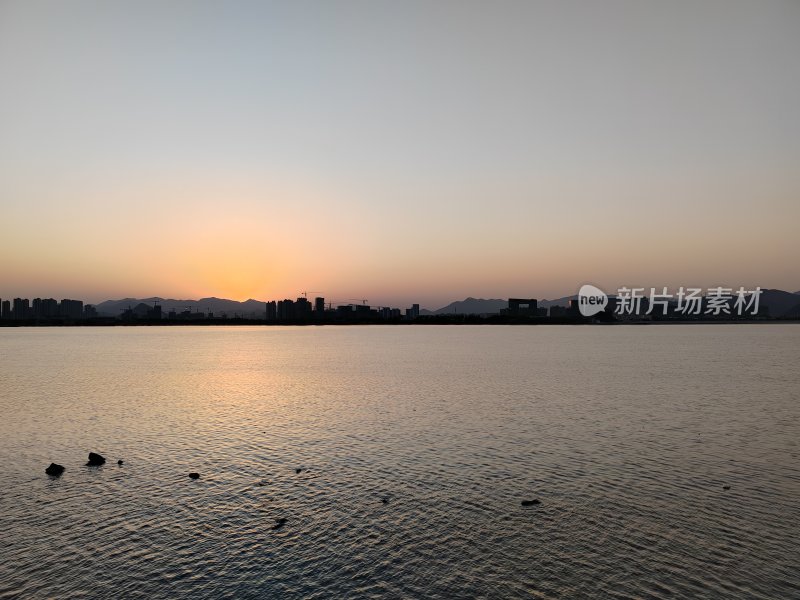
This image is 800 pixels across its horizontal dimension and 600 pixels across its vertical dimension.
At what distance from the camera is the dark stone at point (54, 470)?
37419 mm

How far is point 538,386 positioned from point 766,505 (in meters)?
62.1

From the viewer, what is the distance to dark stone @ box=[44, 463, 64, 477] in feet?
123

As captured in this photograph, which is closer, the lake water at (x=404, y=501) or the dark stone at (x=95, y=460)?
the lake water at (x=404, y=501)

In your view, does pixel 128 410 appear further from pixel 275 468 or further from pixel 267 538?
pixel 267 538

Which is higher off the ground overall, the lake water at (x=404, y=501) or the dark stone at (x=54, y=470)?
the dark stone at (x=54, y=470)

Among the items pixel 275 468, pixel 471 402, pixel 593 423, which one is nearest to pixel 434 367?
pixel 471 402

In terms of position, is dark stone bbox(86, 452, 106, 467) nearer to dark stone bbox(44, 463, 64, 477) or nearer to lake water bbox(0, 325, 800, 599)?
lake water bbox(0, 325, 800, 599)

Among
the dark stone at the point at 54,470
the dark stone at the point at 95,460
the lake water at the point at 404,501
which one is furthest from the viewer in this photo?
the dark stone at the point at 95,460

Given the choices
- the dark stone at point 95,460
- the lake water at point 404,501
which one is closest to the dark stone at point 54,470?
the lake water at point 404,501

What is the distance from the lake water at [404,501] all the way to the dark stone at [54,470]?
3.64 feet

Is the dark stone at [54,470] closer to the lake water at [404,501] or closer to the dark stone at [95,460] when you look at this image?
the lake water at [404,501]

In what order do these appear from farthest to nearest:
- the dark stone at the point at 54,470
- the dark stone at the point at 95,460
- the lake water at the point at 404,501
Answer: the dark stone at the point at 95,460 < the dark stone at the point at 54,470 < the lake water at the point at 404,501

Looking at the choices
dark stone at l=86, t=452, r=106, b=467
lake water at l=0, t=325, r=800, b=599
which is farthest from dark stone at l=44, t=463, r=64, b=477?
dark stone at l=86, t=452, r=106, b=467

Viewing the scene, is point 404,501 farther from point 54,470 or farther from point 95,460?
point 54,470
